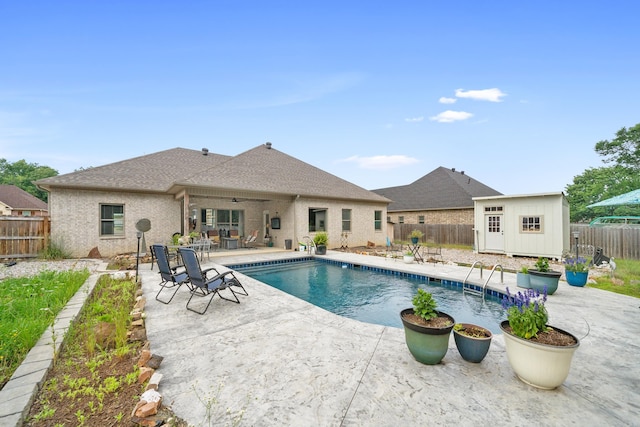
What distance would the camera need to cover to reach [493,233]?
1295 cm

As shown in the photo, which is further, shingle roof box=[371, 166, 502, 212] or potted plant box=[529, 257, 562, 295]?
shingle roof box=[371, 166, 502, 212]

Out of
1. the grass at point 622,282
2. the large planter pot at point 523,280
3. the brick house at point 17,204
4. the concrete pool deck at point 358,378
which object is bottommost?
the grass at point 622,282

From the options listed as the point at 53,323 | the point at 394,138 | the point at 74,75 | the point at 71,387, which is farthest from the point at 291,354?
the point at 394,138

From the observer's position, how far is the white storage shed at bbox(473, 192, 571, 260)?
11.0 metres

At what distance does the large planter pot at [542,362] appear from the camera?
2.33 meters

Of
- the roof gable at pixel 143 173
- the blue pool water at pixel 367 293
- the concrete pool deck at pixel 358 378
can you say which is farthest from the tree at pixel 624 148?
the roof gable at pixel 143 173

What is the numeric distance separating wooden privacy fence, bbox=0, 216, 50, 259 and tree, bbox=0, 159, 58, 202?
40412mm

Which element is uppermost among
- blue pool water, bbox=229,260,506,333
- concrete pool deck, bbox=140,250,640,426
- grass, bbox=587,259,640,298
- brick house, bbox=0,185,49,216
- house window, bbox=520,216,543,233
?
brick house, bbox=0,185,49,216

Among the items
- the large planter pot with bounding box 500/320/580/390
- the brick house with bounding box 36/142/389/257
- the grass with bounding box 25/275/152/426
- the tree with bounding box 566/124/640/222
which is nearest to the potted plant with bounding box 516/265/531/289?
the large planter pot with bounding box 500/320/580/390

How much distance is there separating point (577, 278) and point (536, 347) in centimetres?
565

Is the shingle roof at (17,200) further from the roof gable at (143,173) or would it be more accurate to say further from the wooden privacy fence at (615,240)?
the wooden privacy fence at (615,240)

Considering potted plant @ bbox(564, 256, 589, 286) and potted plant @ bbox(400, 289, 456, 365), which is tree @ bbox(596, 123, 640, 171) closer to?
potted plant @ bbox(564, 256, 589, 286)

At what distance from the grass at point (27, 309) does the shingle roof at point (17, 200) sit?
2950 cm

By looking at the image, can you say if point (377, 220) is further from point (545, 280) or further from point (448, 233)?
point (545, 280)
